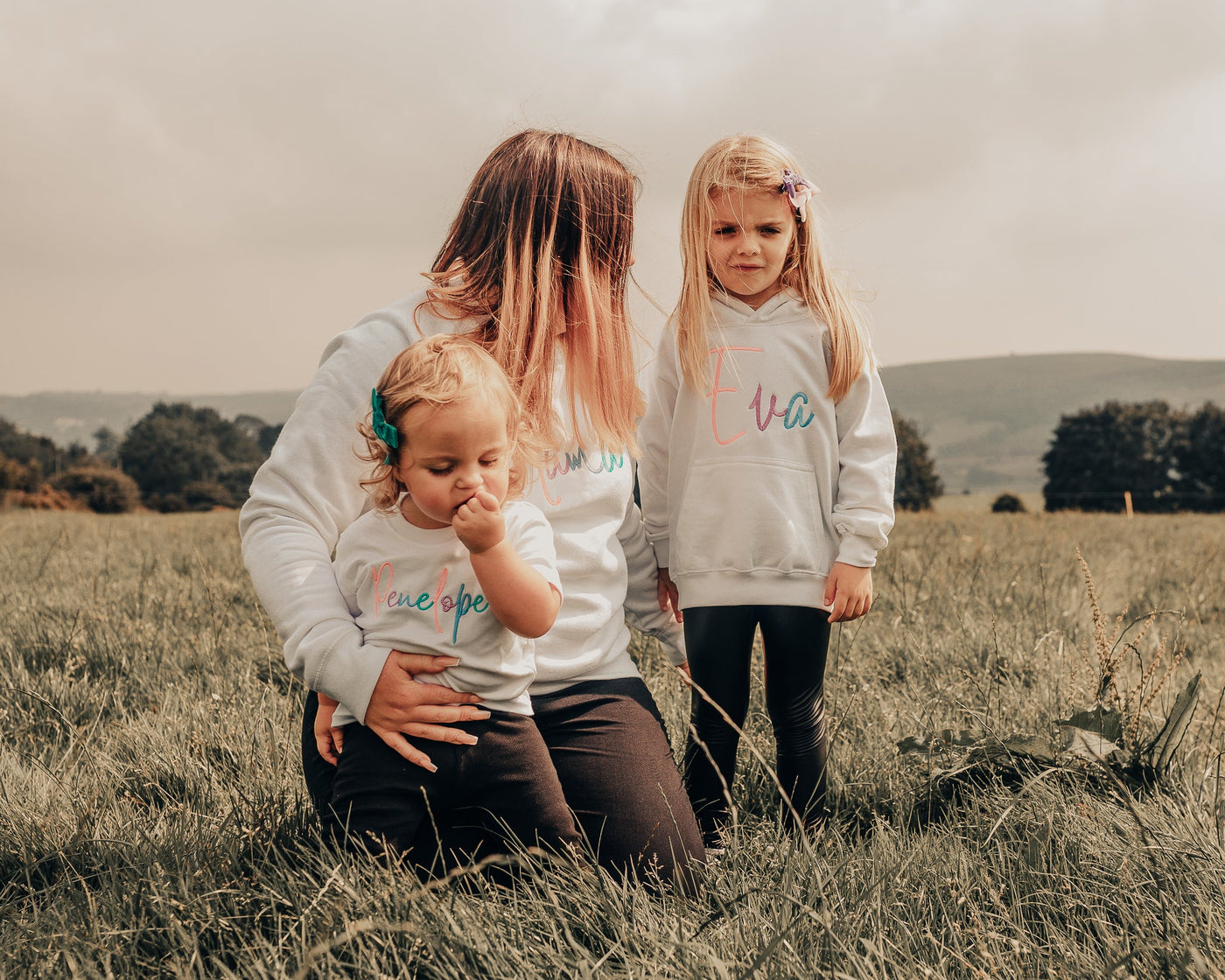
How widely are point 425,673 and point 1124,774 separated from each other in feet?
5.67

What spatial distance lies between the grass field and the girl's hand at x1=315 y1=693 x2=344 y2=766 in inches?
6.9

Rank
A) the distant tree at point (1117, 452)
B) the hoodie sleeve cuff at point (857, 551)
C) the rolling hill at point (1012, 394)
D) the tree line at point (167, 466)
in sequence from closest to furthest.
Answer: the hoodie sleeve cuff at point (857, 551) < the tree line at point (167, 466) < the distant tree at point (1117, 452) < the rolling hill at point (1012, 394)

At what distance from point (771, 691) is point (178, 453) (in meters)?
58.1

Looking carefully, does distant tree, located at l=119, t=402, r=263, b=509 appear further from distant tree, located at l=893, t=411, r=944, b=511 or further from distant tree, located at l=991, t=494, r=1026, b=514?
distant tree, located at l=991, t=494, r=1026, b=514

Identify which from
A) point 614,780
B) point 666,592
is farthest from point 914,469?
point 614,780

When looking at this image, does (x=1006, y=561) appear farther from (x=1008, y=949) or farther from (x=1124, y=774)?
(x=1008, y=949)

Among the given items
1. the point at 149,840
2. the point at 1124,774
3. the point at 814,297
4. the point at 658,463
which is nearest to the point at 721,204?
the point at 814,297

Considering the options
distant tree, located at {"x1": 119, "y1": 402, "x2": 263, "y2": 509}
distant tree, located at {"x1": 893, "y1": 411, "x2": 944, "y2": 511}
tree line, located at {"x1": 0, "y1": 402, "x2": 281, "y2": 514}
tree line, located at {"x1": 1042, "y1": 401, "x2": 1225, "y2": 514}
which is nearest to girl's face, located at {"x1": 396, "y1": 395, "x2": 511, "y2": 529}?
tree line, located at {"x1": 0, "y1": 402, "x2": 281, "y2": 514}

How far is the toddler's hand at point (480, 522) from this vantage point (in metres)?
1.58

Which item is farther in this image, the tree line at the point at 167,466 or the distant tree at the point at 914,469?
the distant tree at the point at 914,469

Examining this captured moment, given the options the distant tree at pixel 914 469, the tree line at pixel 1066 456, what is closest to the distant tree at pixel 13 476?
the tree line at pixel 1066 456

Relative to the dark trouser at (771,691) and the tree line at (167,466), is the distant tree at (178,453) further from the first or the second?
the dark trouser at (771,691)

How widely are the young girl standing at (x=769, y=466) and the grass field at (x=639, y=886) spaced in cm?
24

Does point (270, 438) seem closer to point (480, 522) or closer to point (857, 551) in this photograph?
point (857, 551)
